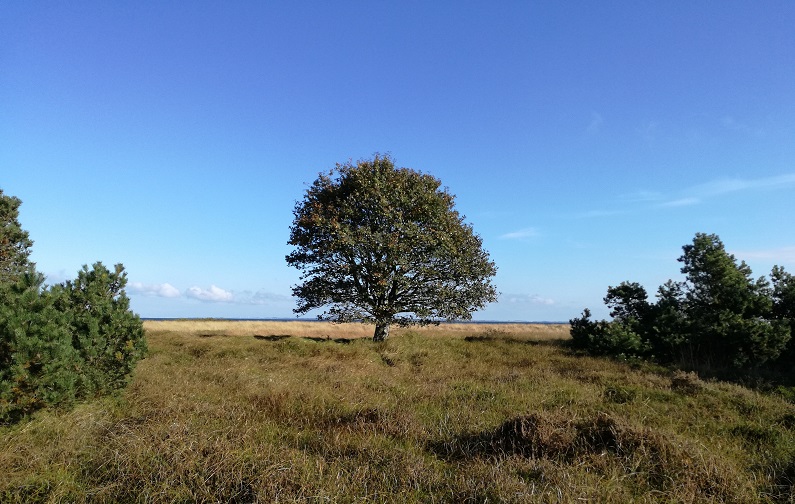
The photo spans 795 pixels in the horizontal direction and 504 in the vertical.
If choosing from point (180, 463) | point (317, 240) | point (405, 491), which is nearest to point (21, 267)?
point (317, 240)

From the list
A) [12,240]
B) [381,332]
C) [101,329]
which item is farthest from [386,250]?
[12,240]

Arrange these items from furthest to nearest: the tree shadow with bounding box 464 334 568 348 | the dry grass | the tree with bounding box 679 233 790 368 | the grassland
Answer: the dry grass < the tree shadow with bounding box 464 334 568 348 < the tree with bounding box 679 233 790 368 < the grassland

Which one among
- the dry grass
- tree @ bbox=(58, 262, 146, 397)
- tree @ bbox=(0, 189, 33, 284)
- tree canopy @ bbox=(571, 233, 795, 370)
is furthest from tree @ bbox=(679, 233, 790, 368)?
tree @ bbox=(0, 189, 33, 284)

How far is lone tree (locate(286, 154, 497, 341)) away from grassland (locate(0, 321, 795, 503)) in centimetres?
1132

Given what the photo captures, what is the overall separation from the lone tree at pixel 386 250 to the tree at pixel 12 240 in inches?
797

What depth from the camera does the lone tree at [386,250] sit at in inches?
963

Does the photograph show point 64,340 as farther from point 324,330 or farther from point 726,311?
point 324,330

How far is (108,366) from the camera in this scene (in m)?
10.2

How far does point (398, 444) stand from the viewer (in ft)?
25.8

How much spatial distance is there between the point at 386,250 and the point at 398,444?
16.8 meters

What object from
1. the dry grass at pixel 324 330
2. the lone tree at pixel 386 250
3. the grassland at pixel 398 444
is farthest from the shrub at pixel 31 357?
the dry grass at pixel 324 330

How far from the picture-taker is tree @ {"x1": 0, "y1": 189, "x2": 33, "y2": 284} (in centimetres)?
2916

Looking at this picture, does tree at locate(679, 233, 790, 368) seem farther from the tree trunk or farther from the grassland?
the tree trunk

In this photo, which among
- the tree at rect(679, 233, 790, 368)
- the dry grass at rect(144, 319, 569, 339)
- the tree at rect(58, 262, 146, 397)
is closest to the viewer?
the tree at rect(58, 262, 146, 397)
